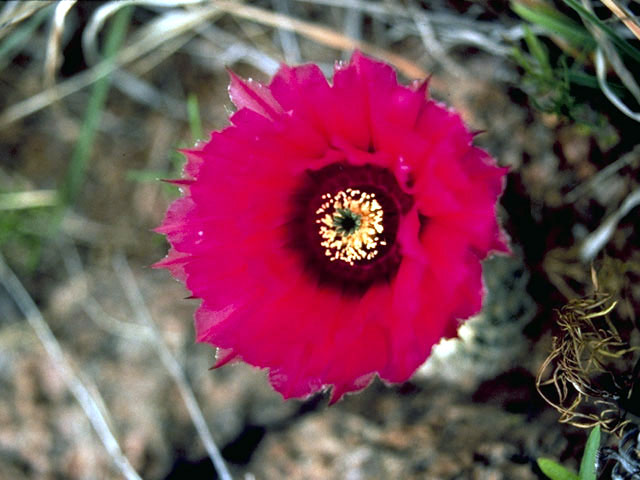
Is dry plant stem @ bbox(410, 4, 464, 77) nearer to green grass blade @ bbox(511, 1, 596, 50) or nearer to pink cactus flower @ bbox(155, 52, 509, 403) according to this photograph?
green grass blade @ bbox(511, 1, 596, 50)

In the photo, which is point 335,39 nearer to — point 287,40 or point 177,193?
point 287,40

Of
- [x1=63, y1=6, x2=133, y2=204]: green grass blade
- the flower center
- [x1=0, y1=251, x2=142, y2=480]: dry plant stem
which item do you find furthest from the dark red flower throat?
[x1=63, y1=6, x2=133, y2=204]: green grass blade

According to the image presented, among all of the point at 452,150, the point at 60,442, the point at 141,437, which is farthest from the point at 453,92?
the point at 60,442

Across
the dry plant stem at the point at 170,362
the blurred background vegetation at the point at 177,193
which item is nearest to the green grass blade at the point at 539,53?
the blurred background vegetation at the point at 177,193

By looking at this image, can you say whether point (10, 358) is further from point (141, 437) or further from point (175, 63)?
point (175, 63)

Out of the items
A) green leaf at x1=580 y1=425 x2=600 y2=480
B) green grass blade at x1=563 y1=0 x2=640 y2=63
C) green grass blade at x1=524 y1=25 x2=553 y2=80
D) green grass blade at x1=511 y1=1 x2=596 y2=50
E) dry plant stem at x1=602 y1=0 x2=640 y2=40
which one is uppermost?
dry plant stem at x1=602 y1=0 x2=640 y2=40

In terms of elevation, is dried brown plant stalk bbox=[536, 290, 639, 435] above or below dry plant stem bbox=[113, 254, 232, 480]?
above

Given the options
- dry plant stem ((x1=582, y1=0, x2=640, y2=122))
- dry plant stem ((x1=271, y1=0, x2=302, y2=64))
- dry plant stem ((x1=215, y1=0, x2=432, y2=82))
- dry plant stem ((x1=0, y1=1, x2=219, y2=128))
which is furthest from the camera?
dry plant stem ((x1=271, y1=0, x2=302, y2=64))
